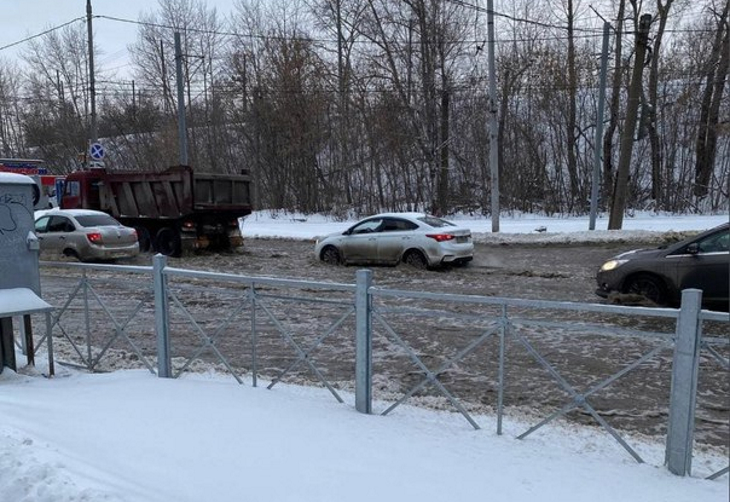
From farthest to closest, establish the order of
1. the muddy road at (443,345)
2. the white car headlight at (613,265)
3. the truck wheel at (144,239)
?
the truck wheel at (144,239), the white car headlight at (613,265), the muddy road at (443,345)

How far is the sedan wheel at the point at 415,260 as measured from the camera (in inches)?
562

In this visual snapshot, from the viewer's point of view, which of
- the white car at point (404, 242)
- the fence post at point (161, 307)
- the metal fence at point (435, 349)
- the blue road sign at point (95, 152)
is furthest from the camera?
the blue road sign at point (95, 152)

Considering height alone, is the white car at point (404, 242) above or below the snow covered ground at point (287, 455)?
above

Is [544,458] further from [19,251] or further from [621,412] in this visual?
[19,251]

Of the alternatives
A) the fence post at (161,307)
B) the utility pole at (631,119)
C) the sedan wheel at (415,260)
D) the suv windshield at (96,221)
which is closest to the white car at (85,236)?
the suv windshield at (96,221)

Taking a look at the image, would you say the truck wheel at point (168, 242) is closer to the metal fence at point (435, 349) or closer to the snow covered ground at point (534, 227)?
the snow covered ground at point (534, 227)

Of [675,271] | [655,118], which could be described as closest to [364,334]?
[675,271]

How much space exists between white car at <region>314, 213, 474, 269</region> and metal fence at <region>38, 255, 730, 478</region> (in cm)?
401

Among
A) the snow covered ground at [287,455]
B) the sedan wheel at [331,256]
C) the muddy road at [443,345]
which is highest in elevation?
the sedan wheel at [331,256]

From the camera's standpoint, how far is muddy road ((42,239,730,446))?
17.3 ft

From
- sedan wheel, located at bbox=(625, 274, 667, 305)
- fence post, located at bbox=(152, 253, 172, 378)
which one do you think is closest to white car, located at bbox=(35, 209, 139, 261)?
fence post, located at bbox=(152, 253, 172, 378)

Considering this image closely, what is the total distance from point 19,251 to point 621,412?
20.0ft

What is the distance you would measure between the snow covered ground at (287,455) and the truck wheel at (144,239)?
13.9 metres

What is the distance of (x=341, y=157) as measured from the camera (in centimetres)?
3553
